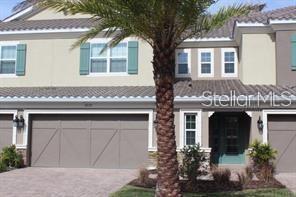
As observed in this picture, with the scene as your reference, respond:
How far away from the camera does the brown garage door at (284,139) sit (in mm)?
19234

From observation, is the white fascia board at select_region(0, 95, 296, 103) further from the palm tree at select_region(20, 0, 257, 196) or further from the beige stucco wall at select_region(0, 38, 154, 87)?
the palm tree at select_region(20, 0, 257, 196)

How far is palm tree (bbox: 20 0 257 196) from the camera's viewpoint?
1006 cm

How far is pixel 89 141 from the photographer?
21047 mm

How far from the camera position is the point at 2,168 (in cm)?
1936

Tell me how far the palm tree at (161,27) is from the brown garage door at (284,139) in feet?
33.0

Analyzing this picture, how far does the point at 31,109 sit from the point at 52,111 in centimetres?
97

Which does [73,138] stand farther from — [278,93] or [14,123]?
[278,93]

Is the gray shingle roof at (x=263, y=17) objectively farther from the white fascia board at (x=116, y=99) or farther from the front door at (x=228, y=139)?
the front door at (x=228, y=139)

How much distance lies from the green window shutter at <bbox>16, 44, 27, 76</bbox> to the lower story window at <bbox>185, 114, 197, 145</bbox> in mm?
8807

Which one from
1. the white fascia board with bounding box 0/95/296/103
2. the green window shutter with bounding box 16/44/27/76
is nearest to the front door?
the white fascia board with bounding box 0/95/296/103

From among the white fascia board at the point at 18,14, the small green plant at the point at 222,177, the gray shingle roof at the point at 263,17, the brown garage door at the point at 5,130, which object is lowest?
the small green plant at the point at 222,177

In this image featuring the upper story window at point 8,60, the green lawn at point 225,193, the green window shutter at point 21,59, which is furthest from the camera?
the upper story window at point 8,60

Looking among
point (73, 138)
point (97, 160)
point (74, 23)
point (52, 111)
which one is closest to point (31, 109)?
point (52, 111)

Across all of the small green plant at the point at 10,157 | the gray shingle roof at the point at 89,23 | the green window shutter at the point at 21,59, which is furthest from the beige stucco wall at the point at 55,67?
the small green plant at the point at 10,157
